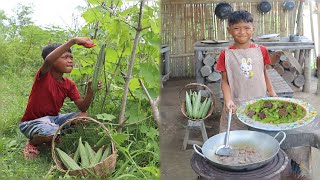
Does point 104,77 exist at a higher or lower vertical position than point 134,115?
higher

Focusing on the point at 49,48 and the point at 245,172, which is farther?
the point at 49,48

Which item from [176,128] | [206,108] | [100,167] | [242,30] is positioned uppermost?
[242,30]

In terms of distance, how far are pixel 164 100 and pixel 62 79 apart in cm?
53

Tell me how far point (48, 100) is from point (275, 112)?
1.10 m

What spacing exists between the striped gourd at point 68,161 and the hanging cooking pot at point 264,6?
103cm

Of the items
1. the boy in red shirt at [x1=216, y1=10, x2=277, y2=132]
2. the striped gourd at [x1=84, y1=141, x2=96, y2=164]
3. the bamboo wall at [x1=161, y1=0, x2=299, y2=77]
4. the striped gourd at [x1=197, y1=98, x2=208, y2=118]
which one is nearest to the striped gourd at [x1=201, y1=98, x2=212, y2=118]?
the striped gourd at [x1=197, y1=98, x2=208, y2=118]

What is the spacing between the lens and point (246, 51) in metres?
1.47

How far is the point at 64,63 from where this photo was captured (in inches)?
74.2

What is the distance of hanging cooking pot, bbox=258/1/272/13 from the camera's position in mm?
1586

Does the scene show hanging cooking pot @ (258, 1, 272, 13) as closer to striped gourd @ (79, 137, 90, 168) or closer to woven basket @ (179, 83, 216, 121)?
woven basket @ (179, 83, 216, 121)

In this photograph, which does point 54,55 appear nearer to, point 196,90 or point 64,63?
point 64,63

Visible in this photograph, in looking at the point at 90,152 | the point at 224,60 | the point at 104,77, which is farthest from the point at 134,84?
the point at 224,60

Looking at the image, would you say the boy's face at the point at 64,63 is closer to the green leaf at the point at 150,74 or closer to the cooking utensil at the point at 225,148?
the green leaf at the point at 150,74

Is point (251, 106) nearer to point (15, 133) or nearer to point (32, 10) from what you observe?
point (32, 10)
